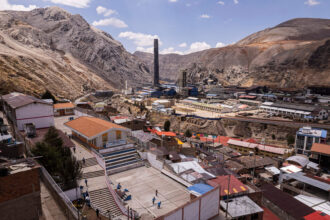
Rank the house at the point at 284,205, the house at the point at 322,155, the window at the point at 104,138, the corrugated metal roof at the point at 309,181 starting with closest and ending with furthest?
→ the house at the point at 284,205, the window at the point at 104,138, the corrugated metal roof at the point at 309,181, the house at the point at 322,155

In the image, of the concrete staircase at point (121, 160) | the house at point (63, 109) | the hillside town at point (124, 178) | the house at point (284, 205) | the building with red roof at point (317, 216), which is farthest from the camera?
the house at point (63, 109)

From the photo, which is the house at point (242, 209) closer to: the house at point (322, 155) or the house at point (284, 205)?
the house at point (284, 205)

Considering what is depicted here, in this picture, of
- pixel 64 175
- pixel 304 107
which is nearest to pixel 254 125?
pixel 304 107

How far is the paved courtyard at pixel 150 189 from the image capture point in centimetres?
1119

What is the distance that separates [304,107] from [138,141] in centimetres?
5436

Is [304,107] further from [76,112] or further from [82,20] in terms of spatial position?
[82,20]

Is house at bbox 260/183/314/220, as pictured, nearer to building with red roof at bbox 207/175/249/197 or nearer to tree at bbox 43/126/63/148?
building with red roof at bbox 207/175/249/197

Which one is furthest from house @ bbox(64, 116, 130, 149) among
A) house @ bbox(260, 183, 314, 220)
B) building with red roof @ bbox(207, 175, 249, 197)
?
house @ bbox(260, 183, 314, 220)

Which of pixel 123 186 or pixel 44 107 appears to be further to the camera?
pixel 44 107

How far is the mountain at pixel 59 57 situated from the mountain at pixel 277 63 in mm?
48710

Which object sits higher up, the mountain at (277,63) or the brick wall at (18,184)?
the mountain at (277,63)

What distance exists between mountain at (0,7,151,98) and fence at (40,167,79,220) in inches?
1480

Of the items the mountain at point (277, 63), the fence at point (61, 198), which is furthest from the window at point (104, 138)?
the mountain at point (277, 63)

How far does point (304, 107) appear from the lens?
55906 mm
